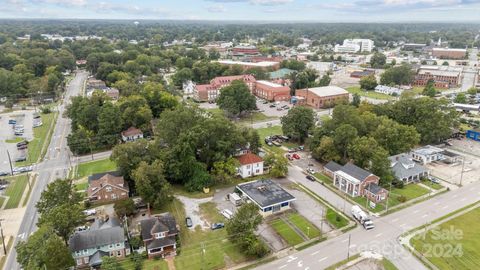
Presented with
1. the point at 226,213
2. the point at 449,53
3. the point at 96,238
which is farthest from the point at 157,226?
the point at 449,53

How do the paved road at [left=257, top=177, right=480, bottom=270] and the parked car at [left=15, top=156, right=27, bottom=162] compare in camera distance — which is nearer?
the paved road at [left=257, top=177, right=480, bottom=270]

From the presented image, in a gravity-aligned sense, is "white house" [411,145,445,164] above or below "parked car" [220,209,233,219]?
above

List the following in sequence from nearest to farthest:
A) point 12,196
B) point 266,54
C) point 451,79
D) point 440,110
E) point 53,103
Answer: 1. point 12,196
2. point 440,110
3. point 53,103
4. point 451,79
5. point 266,54

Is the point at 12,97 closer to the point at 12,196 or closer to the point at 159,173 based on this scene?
the point at 12,196

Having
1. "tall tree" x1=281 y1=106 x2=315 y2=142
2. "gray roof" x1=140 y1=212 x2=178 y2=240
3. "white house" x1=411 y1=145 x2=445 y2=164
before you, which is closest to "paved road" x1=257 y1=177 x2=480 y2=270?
"gray roof" x1=140 y1=212 x2=178 y2=240

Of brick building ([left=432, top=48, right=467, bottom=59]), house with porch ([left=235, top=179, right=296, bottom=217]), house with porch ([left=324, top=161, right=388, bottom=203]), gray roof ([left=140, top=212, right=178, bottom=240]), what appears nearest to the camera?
gray roof ([left=140, top=212, right=178, bottom=240])

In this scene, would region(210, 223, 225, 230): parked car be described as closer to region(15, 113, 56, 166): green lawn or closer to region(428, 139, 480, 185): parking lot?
region(428, 139, 480, 185): parking lot

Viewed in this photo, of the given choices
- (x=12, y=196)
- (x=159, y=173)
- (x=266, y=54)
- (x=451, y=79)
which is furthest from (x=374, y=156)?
(x=266, y=54)
